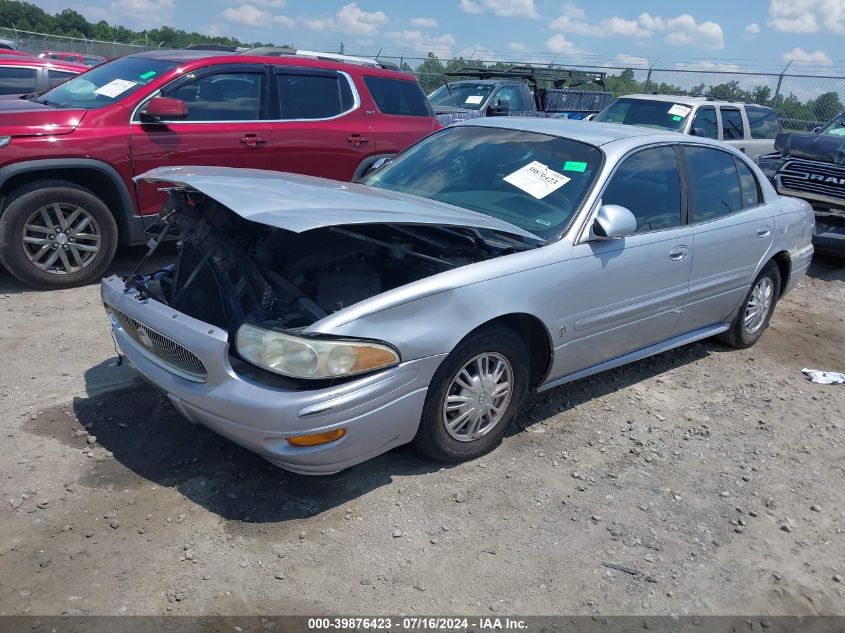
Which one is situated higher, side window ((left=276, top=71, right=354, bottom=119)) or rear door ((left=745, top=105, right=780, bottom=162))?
side window ((left=276, top=71, right=354, bottom=119))

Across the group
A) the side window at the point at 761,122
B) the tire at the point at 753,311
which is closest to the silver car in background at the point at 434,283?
the tire at the point at 753,311

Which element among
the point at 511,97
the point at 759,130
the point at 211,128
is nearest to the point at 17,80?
the point at 211,128

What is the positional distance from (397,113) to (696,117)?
5421 millimetres

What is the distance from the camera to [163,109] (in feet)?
19.6

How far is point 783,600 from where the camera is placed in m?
3.05

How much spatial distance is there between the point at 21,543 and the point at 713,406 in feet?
13.2

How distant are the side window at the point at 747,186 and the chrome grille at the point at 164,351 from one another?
402 cm

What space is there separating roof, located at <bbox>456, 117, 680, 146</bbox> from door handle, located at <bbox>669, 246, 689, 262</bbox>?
2.45ft

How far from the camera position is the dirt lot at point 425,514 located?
2863 mm

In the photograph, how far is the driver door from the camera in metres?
4.00

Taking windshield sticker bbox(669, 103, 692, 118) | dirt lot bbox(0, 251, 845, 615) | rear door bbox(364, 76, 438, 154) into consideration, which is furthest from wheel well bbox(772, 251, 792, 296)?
windshield sticker bbox(669, 103, 692, 118)

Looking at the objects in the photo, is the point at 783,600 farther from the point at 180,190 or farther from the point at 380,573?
the point at 180,190

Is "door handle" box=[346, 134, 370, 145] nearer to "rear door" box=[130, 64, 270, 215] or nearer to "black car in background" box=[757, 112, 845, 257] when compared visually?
"rear door" box=[130, 64, 270, 215]

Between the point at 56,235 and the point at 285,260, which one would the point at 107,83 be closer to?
the point at 56,235
